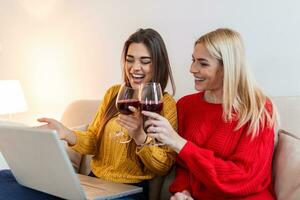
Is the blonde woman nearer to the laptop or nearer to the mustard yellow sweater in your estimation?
the mustard yellow sweater

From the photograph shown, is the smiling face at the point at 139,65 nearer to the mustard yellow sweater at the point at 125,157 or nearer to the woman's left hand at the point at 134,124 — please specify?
the mustard yellow sweater at the point at 125,157

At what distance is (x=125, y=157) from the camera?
163 centimetres

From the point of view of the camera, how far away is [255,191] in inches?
53.4

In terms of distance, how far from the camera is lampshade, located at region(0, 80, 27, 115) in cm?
270

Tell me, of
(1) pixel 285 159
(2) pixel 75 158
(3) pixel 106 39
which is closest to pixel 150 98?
(1) pixel 285 159

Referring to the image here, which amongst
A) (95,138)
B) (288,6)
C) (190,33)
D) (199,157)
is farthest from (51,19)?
(199,157)

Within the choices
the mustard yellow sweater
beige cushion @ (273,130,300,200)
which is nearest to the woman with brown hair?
the mustard yellow sweater

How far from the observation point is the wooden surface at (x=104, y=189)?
1.33 metres

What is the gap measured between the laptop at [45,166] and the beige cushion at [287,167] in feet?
1.60

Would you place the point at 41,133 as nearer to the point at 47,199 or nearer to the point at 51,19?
the point at 47,199

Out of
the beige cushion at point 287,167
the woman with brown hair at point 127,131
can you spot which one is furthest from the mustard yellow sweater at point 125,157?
the beige cushion at point 287,167

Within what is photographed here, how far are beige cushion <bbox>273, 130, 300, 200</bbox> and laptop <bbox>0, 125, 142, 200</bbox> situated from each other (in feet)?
1.60

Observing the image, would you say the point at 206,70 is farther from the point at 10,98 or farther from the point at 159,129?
the point at 10,98

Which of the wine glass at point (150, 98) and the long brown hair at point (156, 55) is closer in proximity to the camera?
the wine glass at point (150, 98)
